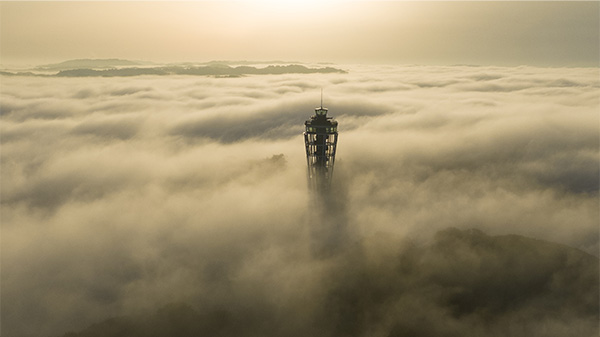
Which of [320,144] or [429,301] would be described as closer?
[429,301]

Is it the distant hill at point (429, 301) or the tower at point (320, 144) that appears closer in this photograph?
the distant hill at point (429, 301)

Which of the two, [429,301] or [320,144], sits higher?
[320,144]

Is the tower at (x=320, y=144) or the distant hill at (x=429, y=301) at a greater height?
the tower at (x=320, y=144)

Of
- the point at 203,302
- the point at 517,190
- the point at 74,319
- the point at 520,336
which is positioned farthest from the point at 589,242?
the point at 74,319

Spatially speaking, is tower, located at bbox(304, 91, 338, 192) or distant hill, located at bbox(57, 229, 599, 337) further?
tower, located at bbox(304, 91, 338, 192)
